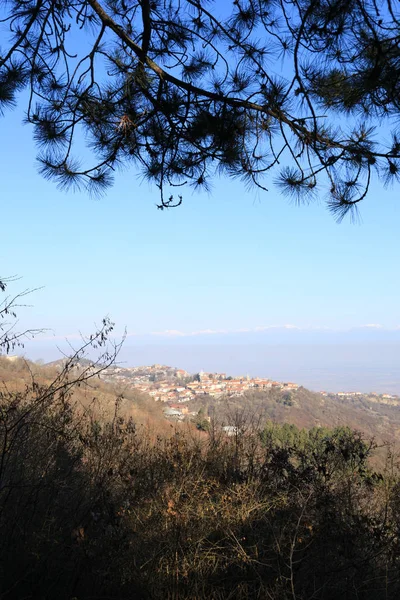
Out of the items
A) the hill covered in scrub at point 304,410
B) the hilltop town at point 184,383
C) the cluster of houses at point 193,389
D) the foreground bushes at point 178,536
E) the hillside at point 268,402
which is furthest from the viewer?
the hilltop town at point 184,383

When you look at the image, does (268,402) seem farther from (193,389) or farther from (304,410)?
(193,389)

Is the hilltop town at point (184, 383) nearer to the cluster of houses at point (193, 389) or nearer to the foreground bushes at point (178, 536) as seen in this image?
the cluster of houses at point (193, 389)

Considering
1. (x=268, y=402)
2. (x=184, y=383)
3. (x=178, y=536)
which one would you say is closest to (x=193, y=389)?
(x=268, y=402)

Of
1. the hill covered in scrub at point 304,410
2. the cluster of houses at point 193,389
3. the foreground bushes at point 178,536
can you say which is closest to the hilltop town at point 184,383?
the cluster of houses at point 193,389

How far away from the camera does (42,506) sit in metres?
2.46

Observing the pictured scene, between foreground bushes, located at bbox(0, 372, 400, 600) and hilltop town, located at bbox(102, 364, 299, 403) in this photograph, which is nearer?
foreground bushes, located at bbox(0, 372, 400, 600)

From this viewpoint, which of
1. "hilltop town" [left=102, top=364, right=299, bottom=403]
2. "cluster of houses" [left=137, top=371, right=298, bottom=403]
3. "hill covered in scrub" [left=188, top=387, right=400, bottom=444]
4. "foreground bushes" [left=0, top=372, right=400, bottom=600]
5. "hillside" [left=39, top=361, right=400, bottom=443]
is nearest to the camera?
"foreground bushes" [left=0, top=372, right=400, bottom=600]

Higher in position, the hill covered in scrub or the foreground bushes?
the foreground bushes

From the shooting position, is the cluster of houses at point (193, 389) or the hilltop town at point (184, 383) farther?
the hilltop town at point (184, 383)

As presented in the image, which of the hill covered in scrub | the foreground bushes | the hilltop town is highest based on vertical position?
the foreground bushes

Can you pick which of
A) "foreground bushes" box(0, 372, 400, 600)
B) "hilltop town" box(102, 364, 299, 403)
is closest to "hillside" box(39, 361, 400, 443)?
"hilltop town" box(102, 364, 299, 403)

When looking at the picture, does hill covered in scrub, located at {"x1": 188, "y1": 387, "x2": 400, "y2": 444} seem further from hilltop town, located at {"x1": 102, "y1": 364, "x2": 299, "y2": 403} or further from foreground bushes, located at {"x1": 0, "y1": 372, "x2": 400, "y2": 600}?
foreground bushes, located at {"x1": 0, "y1": 372, "x2": 400, "y2": 600}

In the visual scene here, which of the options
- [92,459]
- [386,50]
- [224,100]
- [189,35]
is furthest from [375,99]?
[92,459]

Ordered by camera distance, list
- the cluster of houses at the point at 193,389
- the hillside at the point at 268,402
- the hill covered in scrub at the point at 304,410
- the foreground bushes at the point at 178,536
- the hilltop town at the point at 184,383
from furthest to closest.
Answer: the hilltop town at the point at 184,383 < the cluster of houses at the point at 193,389 < the hill covered in scrub at the point at 304,410 < the hillside at the point at 268,402 < the foreground bushes at the point at 178,536
